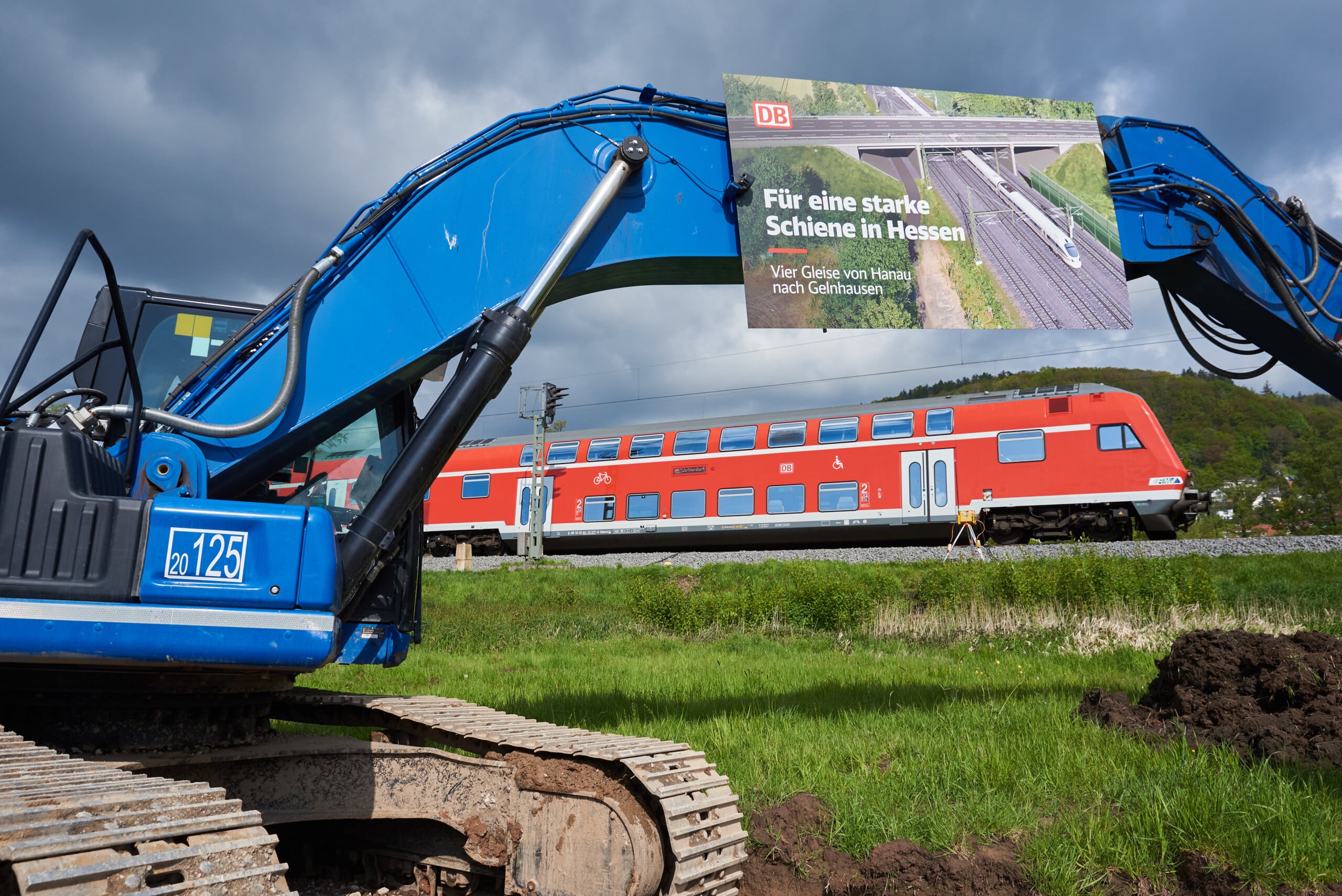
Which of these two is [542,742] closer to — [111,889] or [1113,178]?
[111,889]

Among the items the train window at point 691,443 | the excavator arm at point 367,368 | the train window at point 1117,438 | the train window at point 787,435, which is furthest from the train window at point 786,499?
the excavator arm at point 367,368

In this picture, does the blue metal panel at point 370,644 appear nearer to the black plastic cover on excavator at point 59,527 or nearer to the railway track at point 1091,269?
the black plastic cover on excavator at point 59,527

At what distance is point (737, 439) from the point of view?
75.4 ft

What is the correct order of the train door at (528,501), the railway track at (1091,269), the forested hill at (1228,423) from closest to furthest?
the railway track at (1091,269) → the train door at (528,501) → the forested hill at (1228,423)

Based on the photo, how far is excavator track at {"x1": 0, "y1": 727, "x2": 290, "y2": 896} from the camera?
5.52ft

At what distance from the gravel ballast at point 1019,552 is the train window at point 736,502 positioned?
2.62 m

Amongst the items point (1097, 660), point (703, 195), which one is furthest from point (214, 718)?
point (1097, 660)

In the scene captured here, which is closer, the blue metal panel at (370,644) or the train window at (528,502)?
the blue metal panel at (370,644)

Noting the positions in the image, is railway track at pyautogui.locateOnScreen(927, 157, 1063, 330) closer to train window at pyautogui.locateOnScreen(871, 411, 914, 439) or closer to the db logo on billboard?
the db logo on billboard

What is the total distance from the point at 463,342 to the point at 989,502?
17.9 m

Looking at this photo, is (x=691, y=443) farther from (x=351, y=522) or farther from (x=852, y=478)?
(x=351, y=522)

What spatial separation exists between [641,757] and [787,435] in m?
19.2

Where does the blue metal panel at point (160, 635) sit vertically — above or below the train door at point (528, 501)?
below

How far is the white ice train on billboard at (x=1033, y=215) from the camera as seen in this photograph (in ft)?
14.6
